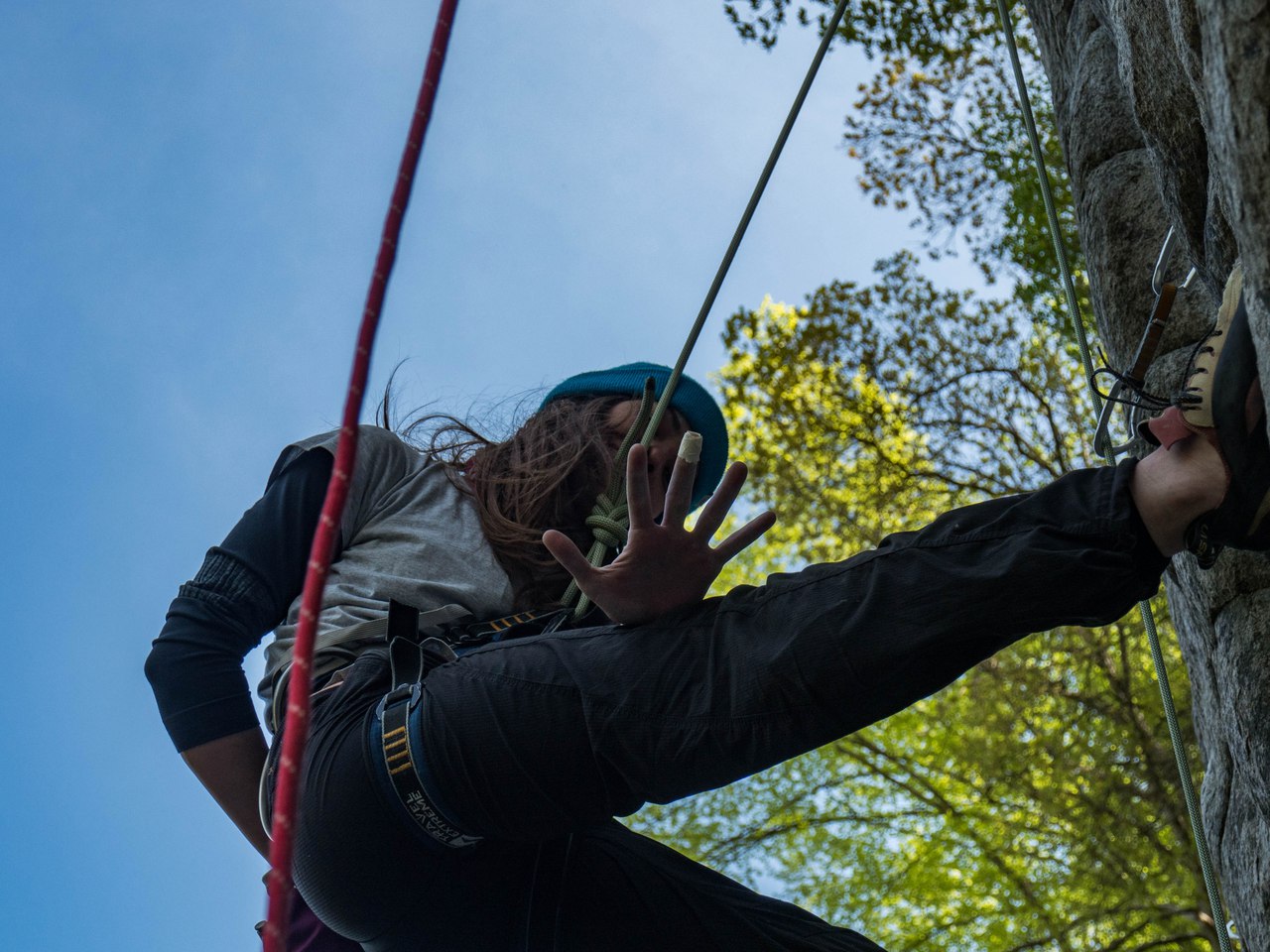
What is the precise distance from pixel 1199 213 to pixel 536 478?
46.4 inches

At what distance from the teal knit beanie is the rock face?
845 mm

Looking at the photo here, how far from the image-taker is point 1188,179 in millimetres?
2051

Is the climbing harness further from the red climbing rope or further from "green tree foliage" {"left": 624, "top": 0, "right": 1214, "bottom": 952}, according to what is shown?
"green tree foliage" {"left": 624, "top": 0, "right": 1214, "bottom": 952}

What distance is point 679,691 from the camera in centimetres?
141

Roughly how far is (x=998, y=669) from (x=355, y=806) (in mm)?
6597

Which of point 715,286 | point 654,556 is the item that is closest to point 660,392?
point 715,286

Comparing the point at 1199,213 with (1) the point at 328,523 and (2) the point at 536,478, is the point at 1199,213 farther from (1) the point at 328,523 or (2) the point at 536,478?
(1) the point at 328,523

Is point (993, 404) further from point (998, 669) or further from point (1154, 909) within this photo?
point (1154, 909)

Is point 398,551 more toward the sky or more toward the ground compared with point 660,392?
more toward the ground

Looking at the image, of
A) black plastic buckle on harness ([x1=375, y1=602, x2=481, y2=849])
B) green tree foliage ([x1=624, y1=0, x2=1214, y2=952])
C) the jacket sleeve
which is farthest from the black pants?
green tree foliage ([x1=624, y1=0, x2=1214, y2=952])

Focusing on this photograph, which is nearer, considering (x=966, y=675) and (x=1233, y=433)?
(x=1233, y=433)

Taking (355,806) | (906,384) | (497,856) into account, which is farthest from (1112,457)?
(906,384)

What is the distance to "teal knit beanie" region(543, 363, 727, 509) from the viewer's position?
2.14m

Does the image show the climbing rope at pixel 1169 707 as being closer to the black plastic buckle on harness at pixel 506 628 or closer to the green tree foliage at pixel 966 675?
the black plastic buckle on harness at pixel 506 628
